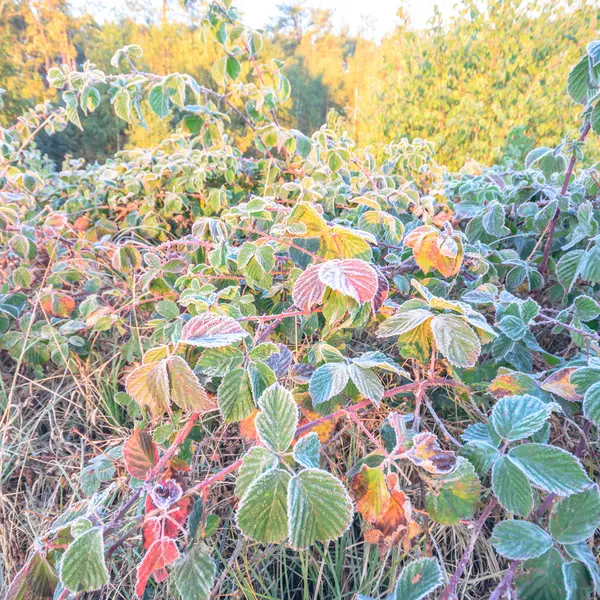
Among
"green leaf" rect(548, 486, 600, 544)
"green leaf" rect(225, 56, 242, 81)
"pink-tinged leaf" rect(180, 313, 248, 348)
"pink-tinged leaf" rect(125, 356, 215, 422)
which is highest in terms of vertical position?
"green leaf" rect(225, 56, 242, 81)

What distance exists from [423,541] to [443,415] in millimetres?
231

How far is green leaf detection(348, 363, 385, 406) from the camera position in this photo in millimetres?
481

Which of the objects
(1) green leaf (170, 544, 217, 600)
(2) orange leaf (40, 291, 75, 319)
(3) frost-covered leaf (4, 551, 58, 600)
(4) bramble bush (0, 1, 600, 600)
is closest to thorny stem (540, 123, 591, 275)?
(4) bramble bush (0, 1, 600, 600)

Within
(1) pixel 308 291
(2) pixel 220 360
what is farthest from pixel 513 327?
(2) pixel 220 360

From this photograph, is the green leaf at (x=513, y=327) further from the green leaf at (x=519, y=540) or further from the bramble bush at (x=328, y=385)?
the green leaf at (x=519, y=540)

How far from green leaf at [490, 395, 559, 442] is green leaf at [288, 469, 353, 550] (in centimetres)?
20

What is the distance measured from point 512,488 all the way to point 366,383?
0.18 metres

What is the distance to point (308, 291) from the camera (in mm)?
519

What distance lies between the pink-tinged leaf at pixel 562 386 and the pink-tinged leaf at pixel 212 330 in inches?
15.6

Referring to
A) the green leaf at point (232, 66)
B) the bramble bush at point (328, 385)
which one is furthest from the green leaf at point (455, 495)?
the green leaf at point (232, 66)

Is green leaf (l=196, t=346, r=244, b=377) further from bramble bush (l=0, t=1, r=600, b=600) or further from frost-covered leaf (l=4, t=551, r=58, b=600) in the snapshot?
frost-covered leaf (l=4, t=551, r=58, b=600)

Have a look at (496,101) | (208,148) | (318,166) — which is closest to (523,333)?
(318,166)

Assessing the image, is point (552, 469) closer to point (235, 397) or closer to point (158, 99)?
point (235, 397)

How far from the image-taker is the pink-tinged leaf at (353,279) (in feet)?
1.55
